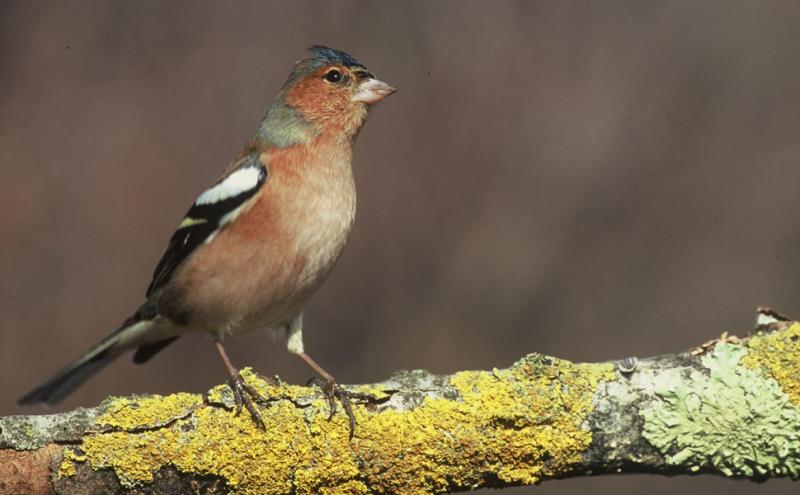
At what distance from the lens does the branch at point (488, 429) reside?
3.66m

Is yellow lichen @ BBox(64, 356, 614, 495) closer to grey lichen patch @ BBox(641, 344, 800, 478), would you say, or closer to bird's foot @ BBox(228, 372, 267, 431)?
bird's foot @ BBox(228, 372, 267, 431)

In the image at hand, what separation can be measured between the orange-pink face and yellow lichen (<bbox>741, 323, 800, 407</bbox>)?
2228mm

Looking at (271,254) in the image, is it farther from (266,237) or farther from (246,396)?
(246,396)

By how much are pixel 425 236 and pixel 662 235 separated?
1.51 metres

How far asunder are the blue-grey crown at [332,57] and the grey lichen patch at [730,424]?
8.16 ft

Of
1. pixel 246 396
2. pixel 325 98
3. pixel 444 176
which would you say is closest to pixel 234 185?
pixel 325 98

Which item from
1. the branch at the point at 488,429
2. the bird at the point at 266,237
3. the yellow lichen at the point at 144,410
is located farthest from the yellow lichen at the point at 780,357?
the yellow lichen at the point at 144,410

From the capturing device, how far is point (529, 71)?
7270 millimetres

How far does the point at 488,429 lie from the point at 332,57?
249cm

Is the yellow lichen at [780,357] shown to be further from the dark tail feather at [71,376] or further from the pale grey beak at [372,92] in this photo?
the dark tail feather at [71,376]

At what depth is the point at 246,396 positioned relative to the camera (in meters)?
3.81

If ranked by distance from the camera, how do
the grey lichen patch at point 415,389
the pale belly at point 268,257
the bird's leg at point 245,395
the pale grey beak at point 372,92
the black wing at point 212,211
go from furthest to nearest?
the pale grey beak at point 372,92
the black wing at point 212,211
the pale belly at point 268,257
the grey lichen patch at point 415,389
the bird's leg at point 245,395

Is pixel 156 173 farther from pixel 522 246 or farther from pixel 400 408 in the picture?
pixel 400 408

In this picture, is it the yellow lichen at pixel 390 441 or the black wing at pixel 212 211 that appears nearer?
the yellow lichen at pixel 390 441
